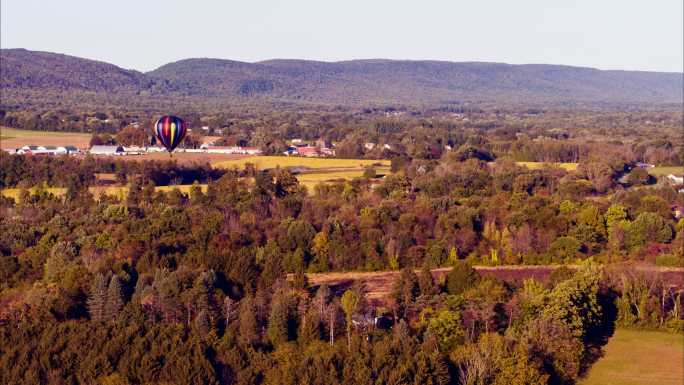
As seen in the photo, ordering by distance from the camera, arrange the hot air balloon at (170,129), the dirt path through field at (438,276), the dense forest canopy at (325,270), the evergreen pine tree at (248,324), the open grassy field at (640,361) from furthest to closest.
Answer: the hot air balloon at (170,129), the dirt path through field at (438,276), the open grassy field at (640,361), the evergreen pine tree at (248,324), the dense forest canopy at (325,270)

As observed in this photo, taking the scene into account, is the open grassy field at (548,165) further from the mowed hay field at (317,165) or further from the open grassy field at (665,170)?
the mowed hay field at (317,165)

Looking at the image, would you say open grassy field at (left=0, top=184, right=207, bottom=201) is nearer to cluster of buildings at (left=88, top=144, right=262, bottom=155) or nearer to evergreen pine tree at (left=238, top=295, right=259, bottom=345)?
cluster of buildings at (left=88, top=144, right=262, bottom=155)

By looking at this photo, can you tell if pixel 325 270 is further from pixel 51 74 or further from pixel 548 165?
pixel 51 74

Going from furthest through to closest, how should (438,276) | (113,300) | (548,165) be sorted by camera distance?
(548,165)
(438,276)
(113,300)

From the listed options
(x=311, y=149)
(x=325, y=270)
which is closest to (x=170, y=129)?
(x=325, y=270)

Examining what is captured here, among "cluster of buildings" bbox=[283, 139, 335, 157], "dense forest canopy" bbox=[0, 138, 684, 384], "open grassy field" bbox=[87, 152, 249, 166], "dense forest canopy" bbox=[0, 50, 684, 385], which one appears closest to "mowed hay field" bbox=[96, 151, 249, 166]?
"open grassy field" bbox=[87, 152, 249, 166]

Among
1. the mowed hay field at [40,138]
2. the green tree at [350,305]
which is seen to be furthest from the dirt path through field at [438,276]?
the mowed hay field at [40,138]
